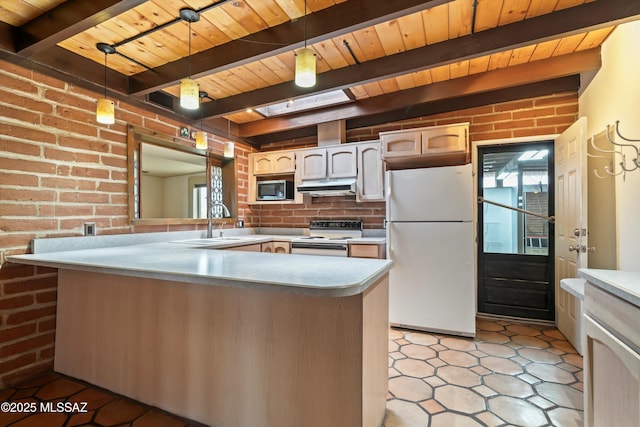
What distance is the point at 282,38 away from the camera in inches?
75.9

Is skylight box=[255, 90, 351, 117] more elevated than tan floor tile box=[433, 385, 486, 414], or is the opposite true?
skylight box=[255, 90, 351, 117]

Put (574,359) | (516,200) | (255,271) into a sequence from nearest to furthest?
(255,271) → (574,359) → (516,200)

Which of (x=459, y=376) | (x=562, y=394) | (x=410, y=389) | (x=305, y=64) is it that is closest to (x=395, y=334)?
(x=459, y=376)

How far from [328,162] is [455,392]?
2571 mm

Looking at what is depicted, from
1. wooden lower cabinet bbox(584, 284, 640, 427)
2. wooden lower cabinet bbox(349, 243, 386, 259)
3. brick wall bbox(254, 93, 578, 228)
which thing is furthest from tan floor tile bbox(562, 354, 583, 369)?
brick wall bbox(254, 93, 578, 228)

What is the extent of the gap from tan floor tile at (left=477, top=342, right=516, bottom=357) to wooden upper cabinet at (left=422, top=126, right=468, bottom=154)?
180 centimetres

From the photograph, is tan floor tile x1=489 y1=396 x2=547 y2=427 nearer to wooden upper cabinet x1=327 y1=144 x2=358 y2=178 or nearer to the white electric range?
the white electric range

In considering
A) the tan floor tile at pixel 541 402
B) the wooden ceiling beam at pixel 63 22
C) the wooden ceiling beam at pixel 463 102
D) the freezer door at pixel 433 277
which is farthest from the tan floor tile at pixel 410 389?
the wooden ceiling beam at pixel 463 102

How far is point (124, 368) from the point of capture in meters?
1.80

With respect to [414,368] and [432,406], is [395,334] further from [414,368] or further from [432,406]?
[432,406]

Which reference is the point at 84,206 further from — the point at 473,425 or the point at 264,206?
the point at 473,425

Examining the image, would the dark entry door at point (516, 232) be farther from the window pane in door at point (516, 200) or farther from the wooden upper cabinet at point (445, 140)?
the wooden upper cabinet at point (445, 140)

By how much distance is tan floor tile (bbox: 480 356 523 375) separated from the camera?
84.0 inches

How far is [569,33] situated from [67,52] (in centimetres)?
341
